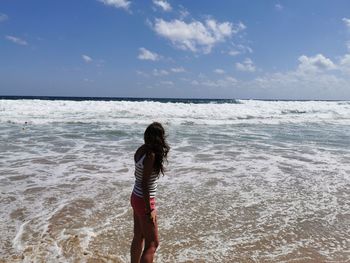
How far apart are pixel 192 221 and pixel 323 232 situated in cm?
189

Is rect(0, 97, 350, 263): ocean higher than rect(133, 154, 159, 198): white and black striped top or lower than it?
lower

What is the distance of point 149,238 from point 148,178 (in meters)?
0.69

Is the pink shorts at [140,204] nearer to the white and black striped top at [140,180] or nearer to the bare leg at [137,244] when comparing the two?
the white and black striped top at [140,180]

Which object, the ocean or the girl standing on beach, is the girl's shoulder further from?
the ocean

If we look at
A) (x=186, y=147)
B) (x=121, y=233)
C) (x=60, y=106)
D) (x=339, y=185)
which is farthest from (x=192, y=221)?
(x=60, y=106)

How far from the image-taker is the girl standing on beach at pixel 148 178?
352cm

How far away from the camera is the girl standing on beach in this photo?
3.52 metres

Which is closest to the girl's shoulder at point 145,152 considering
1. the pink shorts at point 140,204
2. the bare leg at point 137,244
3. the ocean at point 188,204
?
the pink shorts at point 140,204

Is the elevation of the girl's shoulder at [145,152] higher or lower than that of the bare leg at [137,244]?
higher

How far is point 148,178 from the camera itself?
11.6 ft

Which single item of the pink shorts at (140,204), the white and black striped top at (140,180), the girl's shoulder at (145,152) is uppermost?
the girl's shoulder at (145,152)

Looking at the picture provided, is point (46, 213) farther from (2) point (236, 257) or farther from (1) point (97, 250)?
(2) point (236, 257)

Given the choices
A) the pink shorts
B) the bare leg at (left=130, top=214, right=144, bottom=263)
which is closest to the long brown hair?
the pink shorts

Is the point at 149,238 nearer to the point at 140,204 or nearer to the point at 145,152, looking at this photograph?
the point at 140,204
